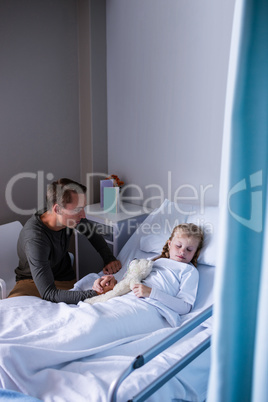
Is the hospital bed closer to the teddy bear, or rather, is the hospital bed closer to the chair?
the teddy bear

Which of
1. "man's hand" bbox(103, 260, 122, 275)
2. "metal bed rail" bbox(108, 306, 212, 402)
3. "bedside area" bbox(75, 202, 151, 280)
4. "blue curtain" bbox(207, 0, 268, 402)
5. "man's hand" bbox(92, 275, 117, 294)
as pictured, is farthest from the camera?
"bedside area" bbox(75, 202, 151, 280)

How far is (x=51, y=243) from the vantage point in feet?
6.49

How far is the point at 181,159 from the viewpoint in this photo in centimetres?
264

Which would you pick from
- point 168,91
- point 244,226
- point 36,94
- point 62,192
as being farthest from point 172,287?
point 36,94

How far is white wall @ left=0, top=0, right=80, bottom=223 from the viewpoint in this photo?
8.71 ft

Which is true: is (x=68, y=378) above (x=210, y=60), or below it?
below

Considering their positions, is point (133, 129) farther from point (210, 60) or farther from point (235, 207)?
point (235, 207)

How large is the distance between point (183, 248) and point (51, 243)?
2.36 ft

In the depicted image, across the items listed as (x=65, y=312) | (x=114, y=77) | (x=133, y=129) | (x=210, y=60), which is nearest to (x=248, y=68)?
(x=65, y=312)

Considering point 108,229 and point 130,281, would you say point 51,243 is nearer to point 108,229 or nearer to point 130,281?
point 130,281

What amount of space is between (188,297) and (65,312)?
1.99 ft

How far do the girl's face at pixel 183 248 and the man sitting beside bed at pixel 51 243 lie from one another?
1.27 ft

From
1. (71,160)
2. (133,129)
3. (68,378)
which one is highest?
(133,129)

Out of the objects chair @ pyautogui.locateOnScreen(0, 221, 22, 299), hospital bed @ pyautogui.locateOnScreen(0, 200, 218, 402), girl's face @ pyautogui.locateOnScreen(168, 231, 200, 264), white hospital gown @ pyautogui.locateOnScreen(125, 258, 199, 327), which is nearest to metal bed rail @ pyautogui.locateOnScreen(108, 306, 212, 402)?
hospital bed @ pyautogui.locateOnScreen(0, 200, 218, 402)
